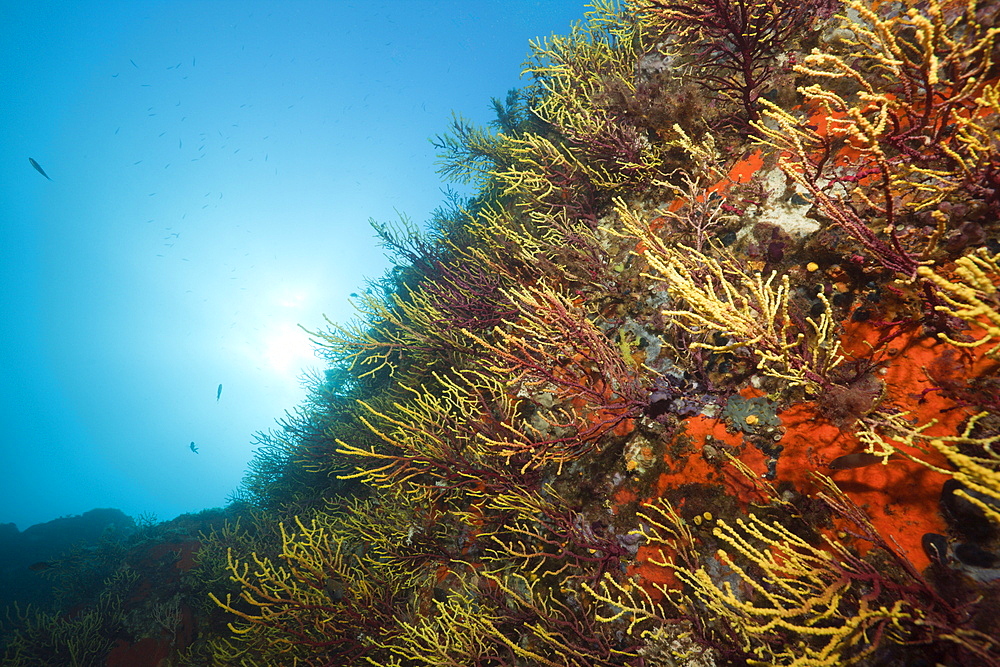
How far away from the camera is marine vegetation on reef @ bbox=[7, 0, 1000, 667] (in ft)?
5.50

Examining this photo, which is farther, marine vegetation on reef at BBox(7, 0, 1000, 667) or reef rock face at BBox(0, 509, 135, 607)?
reef rock face at BBox(0, 509, 135, 607)

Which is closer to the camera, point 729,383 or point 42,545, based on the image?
point 729,383

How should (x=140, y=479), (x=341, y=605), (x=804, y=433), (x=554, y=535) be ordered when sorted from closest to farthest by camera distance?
(x=804, y=433)
(x=554, y=535)
(x=341, y=605)
(x=140, y=479)

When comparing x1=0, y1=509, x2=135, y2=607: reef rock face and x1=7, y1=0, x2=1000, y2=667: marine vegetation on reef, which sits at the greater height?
x1=0, y1=509, x2=135, y2=607: reef rock face

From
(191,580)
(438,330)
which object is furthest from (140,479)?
(438,330)

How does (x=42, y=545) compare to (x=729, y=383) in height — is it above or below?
above

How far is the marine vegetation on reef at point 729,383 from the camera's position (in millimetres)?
1676

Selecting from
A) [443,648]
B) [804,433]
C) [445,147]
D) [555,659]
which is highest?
[445,147]

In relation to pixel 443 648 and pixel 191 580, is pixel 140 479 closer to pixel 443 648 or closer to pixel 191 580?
pixel 191 580

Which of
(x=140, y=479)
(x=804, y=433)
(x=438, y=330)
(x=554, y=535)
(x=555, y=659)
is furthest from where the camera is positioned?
(x=140, y=479)

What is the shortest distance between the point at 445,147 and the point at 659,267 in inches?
259

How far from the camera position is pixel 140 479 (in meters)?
101

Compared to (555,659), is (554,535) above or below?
above

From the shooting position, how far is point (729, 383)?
2826 mm
